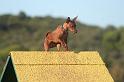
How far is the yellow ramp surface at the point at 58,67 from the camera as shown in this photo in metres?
8.60

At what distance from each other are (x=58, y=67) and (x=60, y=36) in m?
0.88

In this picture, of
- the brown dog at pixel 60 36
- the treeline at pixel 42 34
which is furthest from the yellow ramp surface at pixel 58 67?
the treeline at pixel 42 34

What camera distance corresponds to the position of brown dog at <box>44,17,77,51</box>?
9525mm

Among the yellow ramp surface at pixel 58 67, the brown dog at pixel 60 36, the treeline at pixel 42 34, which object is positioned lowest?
the treeline at pixel 42 34

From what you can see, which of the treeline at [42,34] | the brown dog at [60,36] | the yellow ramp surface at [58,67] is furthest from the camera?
the treeline at [42,34]

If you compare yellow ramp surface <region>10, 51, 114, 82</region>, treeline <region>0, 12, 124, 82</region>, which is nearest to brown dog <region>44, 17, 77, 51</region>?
yellow ramp surface <region>10, 51, 114, 82</region>

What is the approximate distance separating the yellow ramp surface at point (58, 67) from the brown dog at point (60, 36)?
43 cm

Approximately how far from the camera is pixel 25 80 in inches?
331

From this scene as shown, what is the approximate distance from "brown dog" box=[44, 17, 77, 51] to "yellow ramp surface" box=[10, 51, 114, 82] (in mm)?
432

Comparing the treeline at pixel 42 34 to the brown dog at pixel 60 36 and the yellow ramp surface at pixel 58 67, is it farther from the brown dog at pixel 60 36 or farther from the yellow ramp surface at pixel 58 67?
the yellow ramp surface at pixel 58 67

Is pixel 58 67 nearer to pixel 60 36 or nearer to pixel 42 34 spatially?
pixel 60 36

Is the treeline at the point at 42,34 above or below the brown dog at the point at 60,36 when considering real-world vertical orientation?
below

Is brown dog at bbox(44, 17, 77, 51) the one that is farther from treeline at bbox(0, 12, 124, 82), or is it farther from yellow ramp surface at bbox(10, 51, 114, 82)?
treeline at bbox(0, 12, 124, 82)

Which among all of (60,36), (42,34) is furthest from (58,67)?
(42,34)
